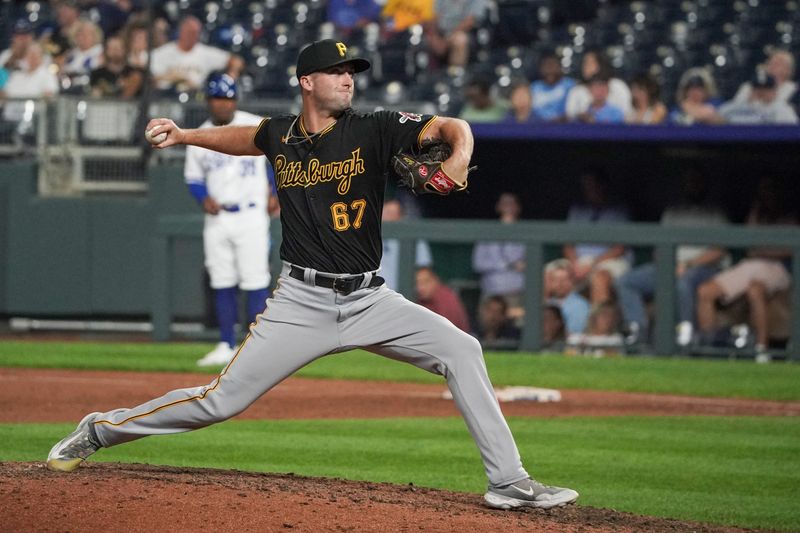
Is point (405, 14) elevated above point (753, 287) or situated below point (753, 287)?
above

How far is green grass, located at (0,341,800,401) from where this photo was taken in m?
10.4

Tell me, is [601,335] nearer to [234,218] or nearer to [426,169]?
[234,218]

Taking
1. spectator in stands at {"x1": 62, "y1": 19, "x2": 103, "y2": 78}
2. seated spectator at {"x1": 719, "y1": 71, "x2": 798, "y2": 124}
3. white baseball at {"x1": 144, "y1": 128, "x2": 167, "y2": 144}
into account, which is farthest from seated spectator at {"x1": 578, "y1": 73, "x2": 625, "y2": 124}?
white baseball at {"x1": 144, "y1": 128, "x2": 167, "y2": 144}

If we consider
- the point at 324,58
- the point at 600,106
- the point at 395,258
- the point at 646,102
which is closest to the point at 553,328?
the point at 395,258

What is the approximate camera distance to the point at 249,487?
517cm

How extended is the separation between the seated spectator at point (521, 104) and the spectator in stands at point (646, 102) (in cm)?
101

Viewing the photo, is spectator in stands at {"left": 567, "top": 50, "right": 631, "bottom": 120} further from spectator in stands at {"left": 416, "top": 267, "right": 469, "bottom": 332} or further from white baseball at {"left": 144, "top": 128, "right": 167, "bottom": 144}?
white baseball at {"left": 144, "top": 128, "right": 167, "bottom": 144}

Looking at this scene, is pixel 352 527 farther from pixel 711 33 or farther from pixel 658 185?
pixel 711 33

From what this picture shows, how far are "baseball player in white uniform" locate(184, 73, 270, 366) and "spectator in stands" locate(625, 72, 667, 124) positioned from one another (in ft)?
13.7

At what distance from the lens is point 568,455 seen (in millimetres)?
7254

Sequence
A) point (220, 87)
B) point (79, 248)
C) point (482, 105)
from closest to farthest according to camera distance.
→ 1. point (220, 87)
2. point (482, 105)
3. point (79, 248)

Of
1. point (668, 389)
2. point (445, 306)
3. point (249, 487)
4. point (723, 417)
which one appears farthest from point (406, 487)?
point (445, 306)

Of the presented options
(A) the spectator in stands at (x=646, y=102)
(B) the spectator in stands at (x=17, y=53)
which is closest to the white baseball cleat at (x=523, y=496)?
(A) the spectator in stands at (x=646, y=102)

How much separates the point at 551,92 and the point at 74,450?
912 cm
